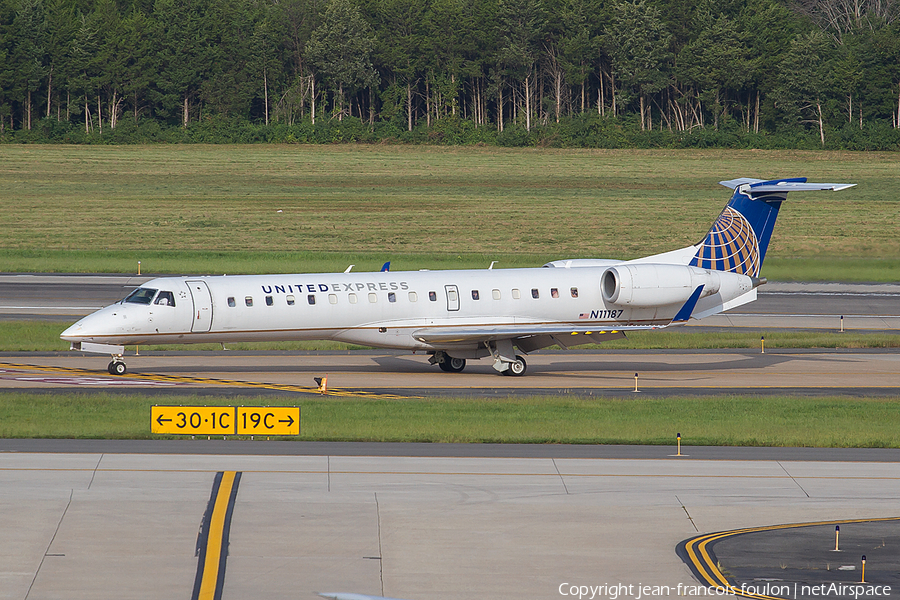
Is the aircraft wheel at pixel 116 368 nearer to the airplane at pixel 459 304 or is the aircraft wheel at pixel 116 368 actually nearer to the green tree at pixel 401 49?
the airplane at pixel 459 304

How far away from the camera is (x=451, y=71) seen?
137875mm

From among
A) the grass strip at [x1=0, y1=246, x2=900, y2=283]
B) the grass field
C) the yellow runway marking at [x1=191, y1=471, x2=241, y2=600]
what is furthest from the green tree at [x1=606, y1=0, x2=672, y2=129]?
the yellow runway marking at [x1=191, y1=471, x2=241, y2=600]

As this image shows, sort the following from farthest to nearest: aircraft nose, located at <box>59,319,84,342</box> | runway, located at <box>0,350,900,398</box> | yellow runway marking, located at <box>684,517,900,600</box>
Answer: runway, located at <box>0,350,900,398</box> → aircraft nose, located at <box>59,319,84,342</box> → yellow runway marking, located at <box>684,517,900,600</box>

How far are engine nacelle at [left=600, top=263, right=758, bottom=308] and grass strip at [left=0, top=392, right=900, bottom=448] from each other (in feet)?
18.5

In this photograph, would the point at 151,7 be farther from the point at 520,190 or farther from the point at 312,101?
the point at 520,190

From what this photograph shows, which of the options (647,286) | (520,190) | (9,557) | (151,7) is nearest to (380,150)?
(520,190)

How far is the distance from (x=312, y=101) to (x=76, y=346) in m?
108

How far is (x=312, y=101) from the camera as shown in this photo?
449ft

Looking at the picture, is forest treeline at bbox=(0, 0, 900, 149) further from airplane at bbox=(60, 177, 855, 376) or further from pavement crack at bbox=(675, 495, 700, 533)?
pavement crack at bbox=(675, 495, 700, 533)

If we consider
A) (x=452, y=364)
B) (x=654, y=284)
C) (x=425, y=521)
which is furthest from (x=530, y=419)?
(x=654, y=284)

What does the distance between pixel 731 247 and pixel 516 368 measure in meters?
9.30

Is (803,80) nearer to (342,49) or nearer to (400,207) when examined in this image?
(342,49)

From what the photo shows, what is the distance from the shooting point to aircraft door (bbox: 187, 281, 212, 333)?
109 feet

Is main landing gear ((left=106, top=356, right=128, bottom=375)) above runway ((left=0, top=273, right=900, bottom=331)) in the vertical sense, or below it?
below
